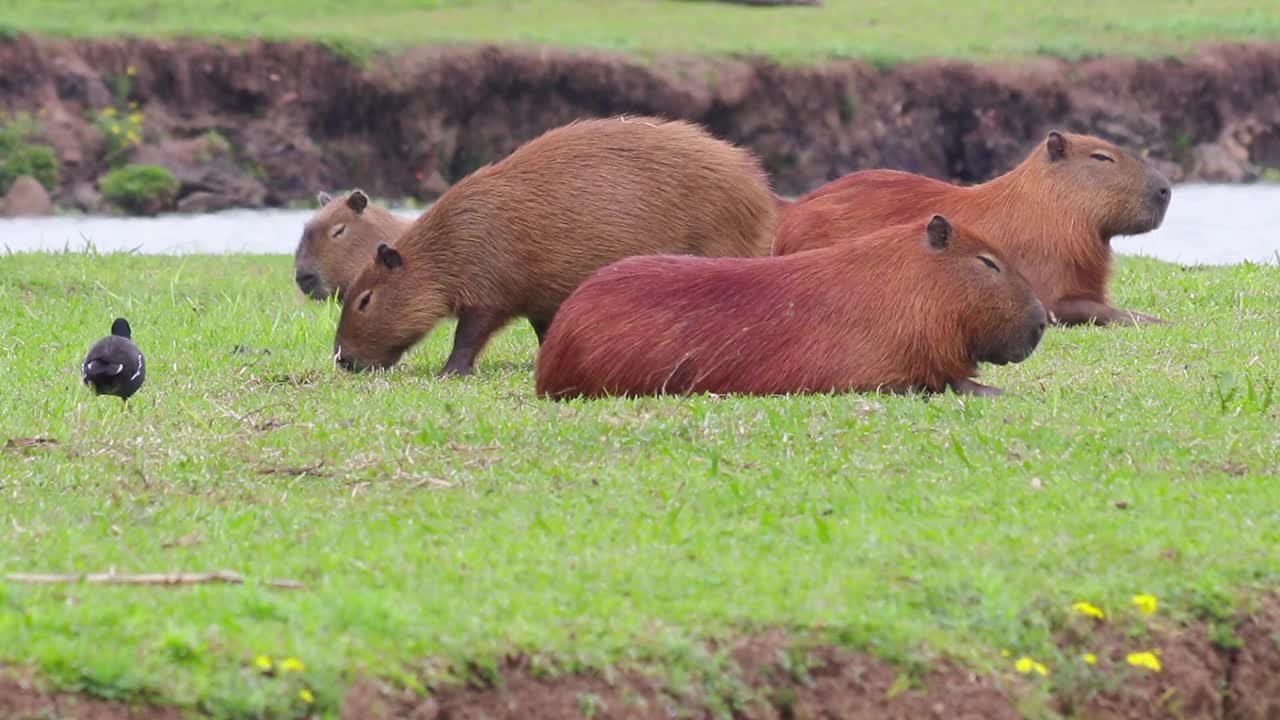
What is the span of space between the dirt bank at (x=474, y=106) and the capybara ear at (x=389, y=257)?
637 inches

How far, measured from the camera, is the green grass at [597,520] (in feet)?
16.1

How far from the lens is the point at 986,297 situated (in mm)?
7797

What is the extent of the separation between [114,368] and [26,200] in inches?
666

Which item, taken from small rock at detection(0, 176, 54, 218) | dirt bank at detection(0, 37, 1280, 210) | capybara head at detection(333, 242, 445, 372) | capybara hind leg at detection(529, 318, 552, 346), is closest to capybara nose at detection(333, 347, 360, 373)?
capybara head at detection(333, 242, 445, 372)

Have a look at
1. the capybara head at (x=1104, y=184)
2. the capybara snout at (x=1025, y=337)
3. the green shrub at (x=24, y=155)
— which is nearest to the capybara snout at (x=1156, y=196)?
the capybara head at (x=1104, y=184)

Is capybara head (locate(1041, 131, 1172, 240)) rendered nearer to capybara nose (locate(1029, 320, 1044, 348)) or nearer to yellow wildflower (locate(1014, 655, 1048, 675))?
capybara nose (locate(1029, 320, 1044, 348))

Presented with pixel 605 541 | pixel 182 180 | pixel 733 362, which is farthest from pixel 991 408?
pixel 182 180

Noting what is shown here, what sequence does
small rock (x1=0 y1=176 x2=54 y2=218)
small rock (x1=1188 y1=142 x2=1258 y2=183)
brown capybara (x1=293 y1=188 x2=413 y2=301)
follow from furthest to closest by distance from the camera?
small rock (x1=1188 y1=142 x2=1258 y2=183) → small rock (x1=0 y1=176 x2=54 y2=218) → brown capybara (x1=293 y1=188 x2=413 y2=301)

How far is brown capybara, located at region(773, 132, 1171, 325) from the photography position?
1044 cm

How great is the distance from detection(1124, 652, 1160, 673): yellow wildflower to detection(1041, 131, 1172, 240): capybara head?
5.53m

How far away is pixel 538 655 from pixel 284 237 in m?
17.7

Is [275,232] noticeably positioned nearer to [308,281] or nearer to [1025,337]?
[308,281]

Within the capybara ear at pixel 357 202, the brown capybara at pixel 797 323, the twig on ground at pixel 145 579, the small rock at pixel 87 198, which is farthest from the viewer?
the small rock at pixel 87 198

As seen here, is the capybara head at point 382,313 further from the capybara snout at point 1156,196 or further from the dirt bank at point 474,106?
the dirt bank at point 474,106
